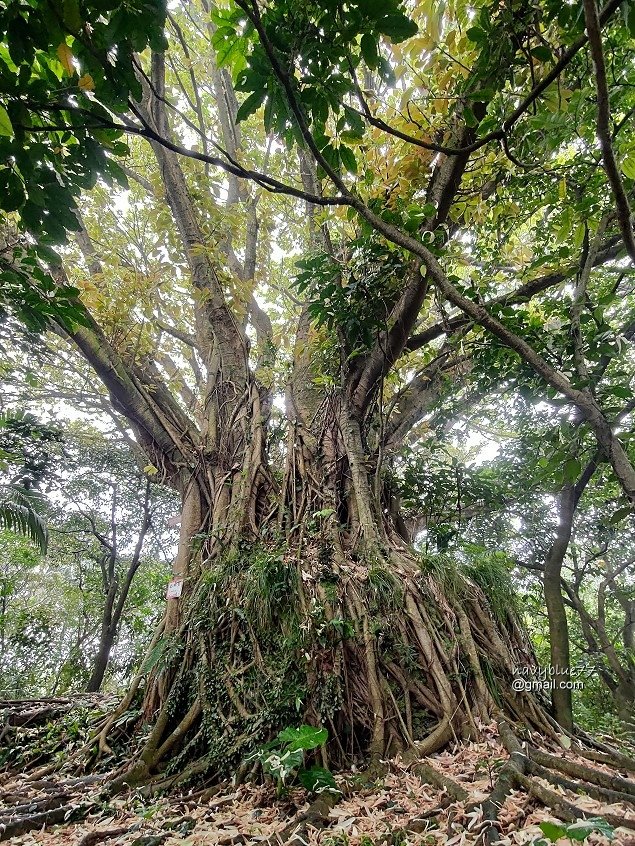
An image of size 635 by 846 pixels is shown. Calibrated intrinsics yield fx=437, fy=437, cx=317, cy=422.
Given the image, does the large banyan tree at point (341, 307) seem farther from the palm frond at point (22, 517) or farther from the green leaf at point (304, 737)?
the palm frond at point (22, 517)

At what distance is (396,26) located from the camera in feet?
4.83

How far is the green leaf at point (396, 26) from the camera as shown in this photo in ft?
4.79

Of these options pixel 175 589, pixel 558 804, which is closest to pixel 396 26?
pixel 558 804

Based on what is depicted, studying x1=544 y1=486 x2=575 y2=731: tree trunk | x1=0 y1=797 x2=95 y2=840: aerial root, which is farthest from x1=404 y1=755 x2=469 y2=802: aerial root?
x1=0 y1=797 x2=95 y2=840: aerial root

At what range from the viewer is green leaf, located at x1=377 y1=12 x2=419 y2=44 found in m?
1.46

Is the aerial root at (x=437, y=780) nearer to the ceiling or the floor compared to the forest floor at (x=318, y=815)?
nearer to the ceiling

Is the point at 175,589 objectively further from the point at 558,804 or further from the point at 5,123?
the point at 5,123

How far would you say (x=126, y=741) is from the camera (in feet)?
9.36

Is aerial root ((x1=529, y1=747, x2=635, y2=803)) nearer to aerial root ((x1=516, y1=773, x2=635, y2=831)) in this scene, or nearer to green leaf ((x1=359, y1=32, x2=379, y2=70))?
aerial root ((x1=516, y1=773, x2=635, y2=831))

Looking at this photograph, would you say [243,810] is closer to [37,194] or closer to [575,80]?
[37,194]

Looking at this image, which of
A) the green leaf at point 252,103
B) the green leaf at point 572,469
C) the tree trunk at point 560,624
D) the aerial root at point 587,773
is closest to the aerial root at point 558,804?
the aerial root at point 587,773

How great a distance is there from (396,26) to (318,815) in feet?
9.46

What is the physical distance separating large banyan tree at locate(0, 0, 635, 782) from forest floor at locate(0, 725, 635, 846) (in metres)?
0.23

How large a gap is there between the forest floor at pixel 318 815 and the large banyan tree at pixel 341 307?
0.23 metres
